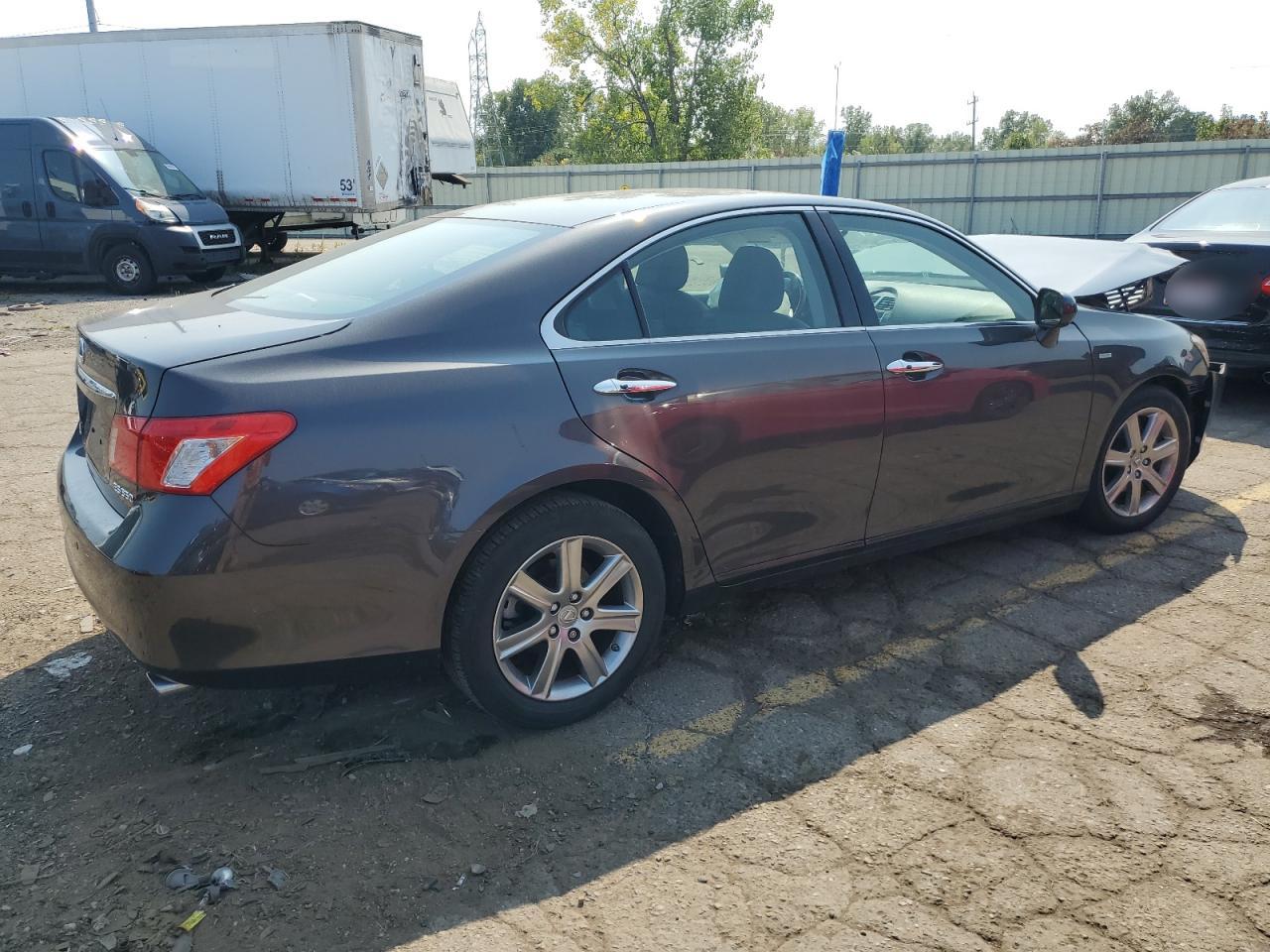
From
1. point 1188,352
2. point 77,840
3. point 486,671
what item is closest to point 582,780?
point 486,671

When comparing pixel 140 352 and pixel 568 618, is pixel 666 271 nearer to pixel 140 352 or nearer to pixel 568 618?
pixel 568 618

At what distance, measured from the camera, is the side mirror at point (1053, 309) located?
395 centimetres

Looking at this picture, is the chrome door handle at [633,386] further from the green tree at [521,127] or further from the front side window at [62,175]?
the green tree at [521,127]

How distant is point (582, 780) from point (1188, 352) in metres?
3.51

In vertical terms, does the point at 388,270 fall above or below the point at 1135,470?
above

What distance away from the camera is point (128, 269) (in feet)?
44.7

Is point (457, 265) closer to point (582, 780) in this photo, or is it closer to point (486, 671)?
point (486, 671)

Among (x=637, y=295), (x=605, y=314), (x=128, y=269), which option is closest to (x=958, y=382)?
(x=637, y=295)

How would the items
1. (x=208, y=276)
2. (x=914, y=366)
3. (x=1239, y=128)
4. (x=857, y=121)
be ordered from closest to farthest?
1. (x=914, y=366)
2. (x=208, y=276)
3. (x=1239, y=128)
4. (x=857, y=121)

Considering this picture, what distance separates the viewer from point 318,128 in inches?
605

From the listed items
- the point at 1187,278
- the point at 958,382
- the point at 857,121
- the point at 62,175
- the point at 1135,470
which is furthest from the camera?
the point at 857,121

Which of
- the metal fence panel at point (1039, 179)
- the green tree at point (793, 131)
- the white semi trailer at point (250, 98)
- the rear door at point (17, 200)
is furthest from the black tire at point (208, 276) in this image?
the green tree at point (793, 131)

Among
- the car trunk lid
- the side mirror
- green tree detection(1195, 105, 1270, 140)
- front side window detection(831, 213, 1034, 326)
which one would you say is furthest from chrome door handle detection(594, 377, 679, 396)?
green tree detection(1195, 105, 1270, 140)

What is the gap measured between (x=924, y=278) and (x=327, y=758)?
2708mm
